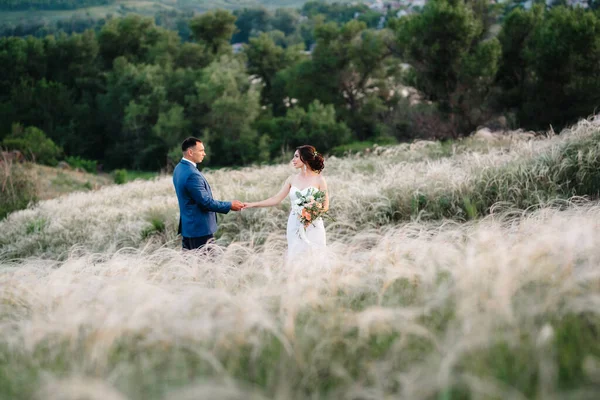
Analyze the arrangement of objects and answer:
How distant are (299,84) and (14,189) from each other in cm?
2544

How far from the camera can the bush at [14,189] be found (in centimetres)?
1383

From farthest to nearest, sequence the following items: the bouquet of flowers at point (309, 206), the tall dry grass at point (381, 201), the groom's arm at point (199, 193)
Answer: the tall dry grass at point (381, 201) → the groom's arm at point (199, 193) → the bouquet of flowers at point (309, 206)

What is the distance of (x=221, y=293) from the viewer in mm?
3041

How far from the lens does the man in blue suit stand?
20.7ft

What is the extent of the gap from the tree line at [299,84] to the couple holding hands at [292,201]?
1489 centimetres

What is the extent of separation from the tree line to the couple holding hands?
586 inches

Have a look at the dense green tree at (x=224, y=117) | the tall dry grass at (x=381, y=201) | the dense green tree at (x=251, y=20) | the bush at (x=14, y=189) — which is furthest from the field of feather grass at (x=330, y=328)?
the dense green tree at (x=251, y=20)

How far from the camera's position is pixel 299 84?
37.8 meters

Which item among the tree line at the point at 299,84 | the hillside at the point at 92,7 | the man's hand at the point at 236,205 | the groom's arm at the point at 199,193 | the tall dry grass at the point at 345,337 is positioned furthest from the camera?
the hillside at the point at 92,7

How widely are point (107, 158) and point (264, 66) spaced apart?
43.0 feet

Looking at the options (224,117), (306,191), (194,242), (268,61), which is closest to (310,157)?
(306,191)

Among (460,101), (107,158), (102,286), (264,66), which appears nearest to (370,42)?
(264,66)

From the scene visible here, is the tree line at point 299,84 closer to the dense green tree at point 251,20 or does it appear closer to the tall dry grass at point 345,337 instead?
the tall dry grass at point 345,337

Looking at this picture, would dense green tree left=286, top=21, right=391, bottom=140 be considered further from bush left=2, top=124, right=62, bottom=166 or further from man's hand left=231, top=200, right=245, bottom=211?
man's hand left=231, top=200, right=245, bottom=211
